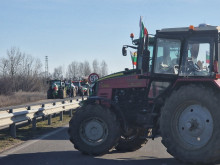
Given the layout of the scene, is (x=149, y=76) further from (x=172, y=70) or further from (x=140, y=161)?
(x=140, y=161)

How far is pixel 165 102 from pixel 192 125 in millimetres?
689

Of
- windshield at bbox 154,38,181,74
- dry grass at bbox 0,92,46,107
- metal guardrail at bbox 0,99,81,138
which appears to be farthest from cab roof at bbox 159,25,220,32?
dry grass at bbox 0,92,46,107

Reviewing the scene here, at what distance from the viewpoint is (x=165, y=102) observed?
7.45m

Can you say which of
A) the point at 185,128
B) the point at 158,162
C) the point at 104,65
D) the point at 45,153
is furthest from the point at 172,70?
the point at 104,65

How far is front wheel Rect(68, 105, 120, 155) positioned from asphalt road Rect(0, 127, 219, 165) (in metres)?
0.22

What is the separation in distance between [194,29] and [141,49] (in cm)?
115

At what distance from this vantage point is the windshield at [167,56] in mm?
7827

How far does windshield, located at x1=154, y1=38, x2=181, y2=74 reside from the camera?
7.83 meters

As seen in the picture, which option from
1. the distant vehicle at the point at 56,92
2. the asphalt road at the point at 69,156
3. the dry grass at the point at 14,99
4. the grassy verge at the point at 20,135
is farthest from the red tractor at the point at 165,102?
the distant vehicle at the point at 56,92

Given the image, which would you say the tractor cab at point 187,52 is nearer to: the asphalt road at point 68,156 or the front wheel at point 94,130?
the front wheel at point 94,130

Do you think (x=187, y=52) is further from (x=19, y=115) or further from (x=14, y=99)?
(x=14, y=99)

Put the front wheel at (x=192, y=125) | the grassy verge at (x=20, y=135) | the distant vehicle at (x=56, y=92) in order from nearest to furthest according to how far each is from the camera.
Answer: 1. the front wheel at (x=192, y=125)
2. the grassy verge at (x=20, y=135)
3. the distant vehicle at (x=56, y=92)

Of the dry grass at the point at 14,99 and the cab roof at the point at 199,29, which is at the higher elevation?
the cab roof at the point at 199,29

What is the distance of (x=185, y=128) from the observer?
720cm
